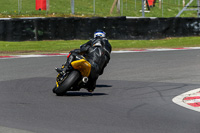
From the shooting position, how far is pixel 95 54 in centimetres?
966

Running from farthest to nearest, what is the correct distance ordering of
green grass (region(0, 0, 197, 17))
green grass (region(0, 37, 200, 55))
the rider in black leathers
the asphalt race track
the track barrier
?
green grass (region(0, 0, 197, 17)) < the track barrier < green grass (region(0, 37, 200, 55)) < the rider in black leathers < the asphalt race track

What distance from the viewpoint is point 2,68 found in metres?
14.5

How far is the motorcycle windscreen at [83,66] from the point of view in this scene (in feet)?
29.8

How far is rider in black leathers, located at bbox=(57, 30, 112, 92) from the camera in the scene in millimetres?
9316

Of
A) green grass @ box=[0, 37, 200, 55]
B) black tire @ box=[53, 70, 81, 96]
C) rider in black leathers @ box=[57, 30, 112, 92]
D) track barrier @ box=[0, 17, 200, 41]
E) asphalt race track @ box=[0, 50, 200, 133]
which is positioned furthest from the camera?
track barrier @ box=[0, 17, 200, 41]

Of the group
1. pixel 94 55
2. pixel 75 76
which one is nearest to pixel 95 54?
pixel 94 55

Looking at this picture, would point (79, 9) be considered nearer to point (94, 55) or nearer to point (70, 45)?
point (70, 45)

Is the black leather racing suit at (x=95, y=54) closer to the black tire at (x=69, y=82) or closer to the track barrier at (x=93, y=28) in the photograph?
the black tire at (x=69, y=82)

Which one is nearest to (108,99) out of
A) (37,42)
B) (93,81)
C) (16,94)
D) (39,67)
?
(93,81)

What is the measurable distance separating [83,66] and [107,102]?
98 cm

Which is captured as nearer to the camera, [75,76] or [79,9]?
[75,76]

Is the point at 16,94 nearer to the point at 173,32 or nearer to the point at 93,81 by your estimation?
the point at 93,81

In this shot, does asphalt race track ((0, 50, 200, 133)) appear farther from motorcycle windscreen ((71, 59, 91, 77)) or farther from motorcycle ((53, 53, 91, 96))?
motorcycle windscreen ((71, 59, 91, 77))

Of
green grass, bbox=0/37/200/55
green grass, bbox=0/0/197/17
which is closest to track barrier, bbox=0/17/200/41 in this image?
green grass, bbox=0/37/200/55
